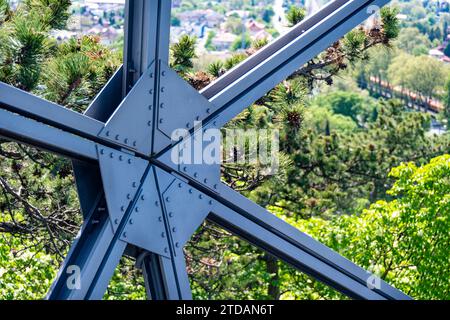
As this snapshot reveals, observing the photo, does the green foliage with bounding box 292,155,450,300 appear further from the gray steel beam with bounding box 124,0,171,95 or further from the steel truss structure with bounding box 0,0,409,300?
the gray steel beam with bounding box 124,0,171,95

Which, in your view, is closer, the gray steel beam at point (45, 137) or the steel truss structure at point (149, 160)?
the gray steel beam at point (45, 137)

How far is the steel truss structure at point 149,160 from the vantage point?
11.3 feet

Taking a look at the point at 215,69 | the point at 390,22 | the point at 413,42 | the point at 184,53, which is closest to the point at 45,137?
the point at 184,53

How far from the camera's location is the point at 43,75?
5750 millimetres

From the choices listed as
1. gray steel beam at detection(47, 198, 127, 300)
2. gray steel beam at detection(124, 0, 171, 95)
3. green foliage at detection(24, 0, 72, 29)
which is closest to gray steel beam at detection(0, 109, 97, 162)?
gray steel beam at detection(47, 198, 127, 300)

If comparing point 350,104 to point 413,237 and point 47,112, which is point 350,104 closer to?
point 413,237

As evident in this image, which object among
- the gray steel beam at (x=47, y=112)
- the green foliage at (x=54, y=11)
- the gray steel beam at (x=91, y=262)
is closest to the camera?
the gray steel beam at (x=47, y=112)

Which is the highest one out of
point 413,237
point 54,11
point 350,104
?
point 350,104

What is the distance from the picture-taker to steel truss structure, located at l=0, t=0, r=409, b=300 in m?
3.44

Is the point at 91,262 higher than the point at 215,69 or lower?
lower

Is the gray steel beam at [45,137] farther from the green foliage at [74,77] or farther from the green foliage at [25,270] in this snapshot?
the green foliage at [25,270]

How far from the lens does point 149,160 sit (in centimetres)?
369

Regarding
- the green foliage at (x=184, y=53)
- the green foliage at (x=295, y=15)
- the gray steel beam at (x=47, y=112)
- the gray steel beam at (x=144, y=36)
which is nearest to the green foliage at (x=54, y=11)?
the green foliage at (x=184, y=53)

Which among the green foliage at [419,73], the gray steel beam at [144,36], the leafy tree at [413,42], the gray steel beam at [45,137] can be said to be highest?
the green foliage at [419,73]
